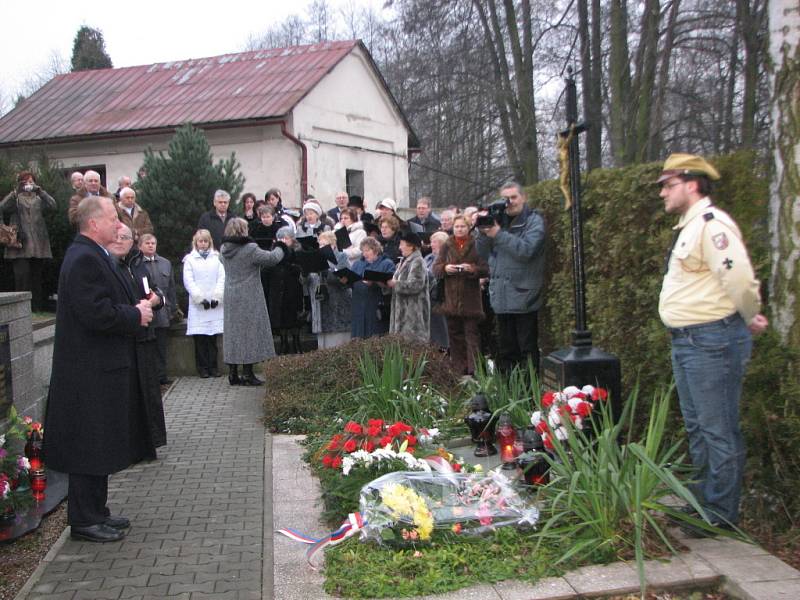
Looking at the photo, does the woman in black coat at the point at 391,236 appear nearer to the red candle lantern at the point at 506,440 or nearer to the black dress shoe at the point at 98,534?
the red candle lantern at the point at 506,440

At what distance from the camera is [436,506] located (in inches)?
183

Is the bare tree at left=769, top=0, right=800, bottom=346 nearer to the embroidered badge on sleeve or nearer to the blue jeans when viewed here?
the blue jeans

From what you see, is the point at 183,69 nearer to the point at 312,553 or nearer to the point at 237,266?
the point at 237,266

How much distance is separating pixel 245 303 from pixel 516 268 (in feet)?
11.0

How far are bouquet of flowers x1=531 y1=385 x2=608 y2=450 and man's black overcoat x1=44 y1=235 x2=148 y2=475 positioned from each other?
249 cm

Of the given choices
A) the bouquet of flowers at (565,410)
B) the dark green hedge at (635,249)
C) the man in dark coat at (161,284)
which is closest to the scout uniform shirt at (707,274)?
the dark green hedge at (635,249)

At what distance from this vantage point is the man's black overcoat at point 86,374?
481 centimetres

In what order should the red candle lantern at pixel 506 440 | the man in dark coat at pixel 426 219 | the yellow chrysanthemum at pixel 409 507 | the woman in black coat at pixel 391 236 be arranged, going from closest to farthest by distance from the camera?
the yellow chrysanthemum at pixel 409 507 < the red candle lantern at pixel 506 440 < the woman in black coat at pixel 391 236 < the man in dark coat at pixel 426 219

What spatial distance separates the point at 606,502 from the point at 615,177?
2.83m

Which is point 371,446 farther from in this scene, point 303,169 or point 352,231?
point 303,169

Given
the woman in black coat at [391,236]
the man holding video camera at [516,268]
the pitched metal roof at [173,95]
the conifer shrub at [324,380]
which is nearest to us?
the man holding video camera at [516,268]

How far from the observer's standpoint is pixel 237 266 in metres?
9.30

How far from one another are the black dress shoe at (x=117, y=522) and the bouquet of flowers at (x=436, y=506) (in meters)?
1.46

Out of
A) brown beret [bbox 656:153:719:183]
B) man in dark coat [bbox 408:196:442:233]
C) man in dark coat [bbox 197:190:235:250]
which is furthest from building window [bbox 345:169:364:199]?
brown beret [bbox 656:153:719:183]
